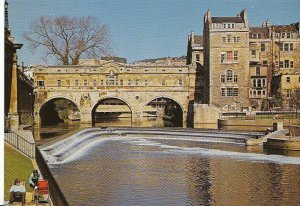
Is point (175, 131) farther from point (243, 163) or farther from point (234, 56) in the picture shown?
point (234, 56)

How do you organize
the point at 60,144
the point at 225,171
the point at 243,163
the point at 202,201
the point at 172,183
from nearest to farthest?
the point at 202,201 → the point at 172,183 → the point at 225,171 → the point at 243,163 → the point at 60,144

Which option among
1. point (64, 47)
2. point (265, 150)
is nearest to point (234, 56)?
point (64, 47)

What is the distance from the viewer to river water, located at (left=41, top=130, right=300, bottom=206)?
16.0 m

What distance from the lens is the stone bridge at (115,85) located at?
56.2m

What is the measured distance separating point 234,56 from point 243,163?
32.5m

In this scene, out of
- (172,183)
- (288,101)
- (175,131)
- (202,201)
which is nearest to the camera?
(202,201)

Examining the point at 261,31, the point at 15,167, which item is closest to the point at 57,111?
the point at 261,31

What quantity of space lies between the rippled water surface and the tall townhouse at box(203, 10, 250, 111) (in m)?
26.1

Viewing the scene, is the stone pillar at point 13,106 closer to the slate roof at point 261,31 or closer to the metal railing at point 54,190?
the metal railing at point 54,190

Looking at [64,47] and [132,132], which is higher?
[64,47]

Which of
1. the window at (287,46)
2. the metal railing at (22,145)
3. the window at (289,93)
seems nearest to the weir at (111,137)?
the metal railing at (22,145)

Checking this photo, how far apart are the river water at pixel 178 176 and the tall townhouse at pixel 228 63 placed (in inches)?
1006

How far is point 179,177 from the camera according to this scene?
19500 mm

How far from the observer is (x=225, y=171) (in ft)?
68.0
